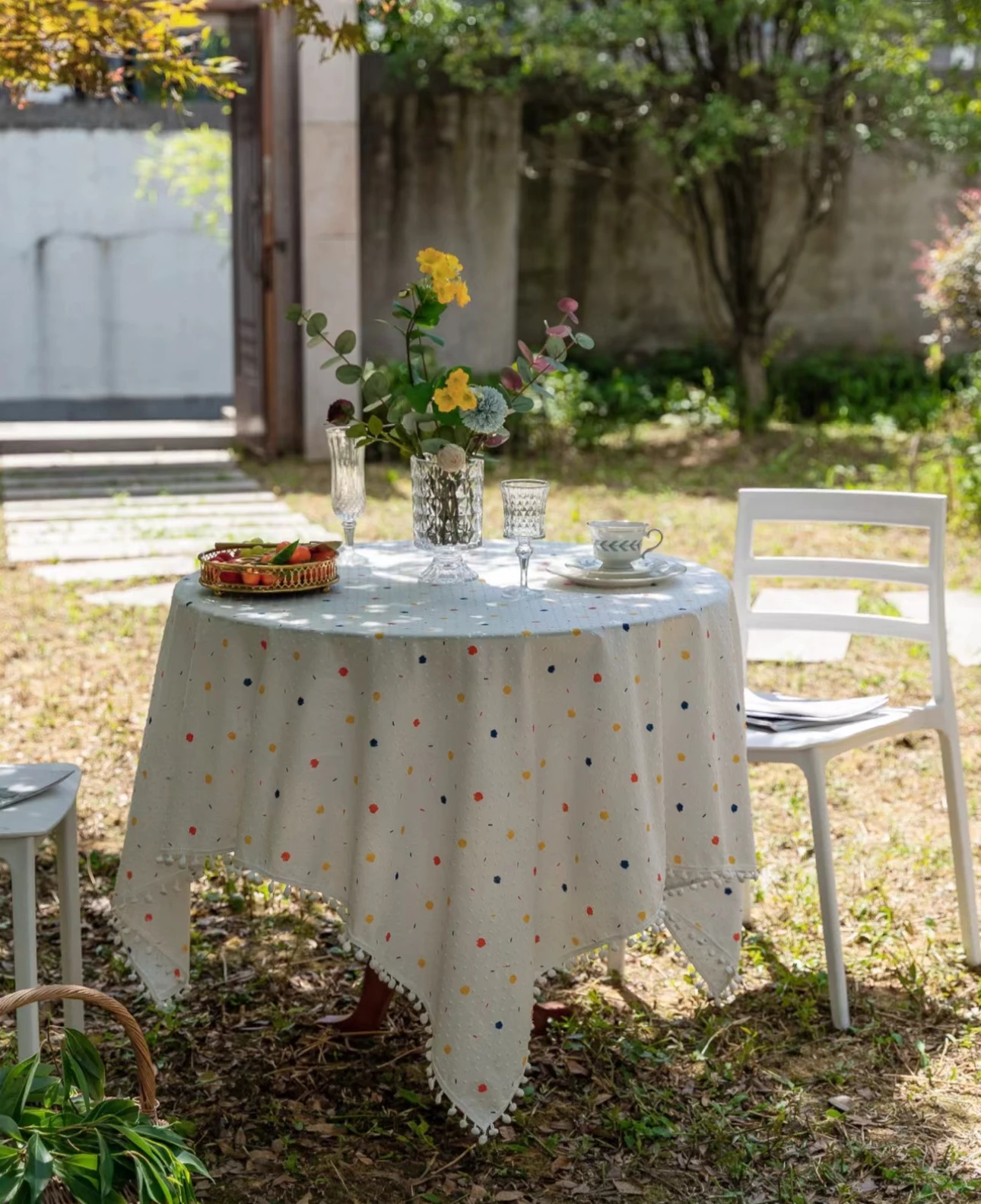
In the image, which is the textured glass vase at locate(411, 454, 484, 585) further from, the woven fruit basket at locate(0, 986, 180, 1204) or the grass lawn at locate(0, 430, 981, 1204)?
the woven fruit basket at locate(0, 986, 180, 1204)

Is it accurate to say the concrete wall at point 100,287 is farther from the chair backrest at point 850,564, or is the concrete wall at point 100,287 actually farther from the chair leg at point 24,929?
the chair leg at point 24,929

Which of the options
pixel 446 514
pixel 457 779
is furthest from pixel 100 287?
pixel 457 779

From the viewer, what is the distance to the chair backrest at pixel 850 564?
3055 millimetres

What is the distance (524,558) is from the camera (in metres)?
2.63

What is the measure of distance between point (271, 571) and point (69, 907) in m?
0.68

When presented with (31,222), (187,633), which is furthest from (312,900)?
(31,222)

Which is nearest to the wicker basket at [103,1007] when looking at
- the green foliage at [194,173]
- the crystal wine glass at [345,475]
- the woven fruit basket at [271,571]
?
the woven fruit basket at [271,571]

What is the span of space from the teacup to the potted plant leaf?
49.6 inches

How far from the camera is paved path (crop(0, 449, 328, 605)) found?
643 cm

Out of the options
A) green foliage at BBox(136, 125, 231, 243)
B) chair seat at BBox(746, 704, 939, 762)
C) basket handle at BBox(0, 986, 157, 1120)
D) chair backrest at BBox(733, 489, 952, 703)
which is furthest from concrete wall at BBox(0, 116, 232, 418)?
basket handle at BBox(0, 986, 157, 1120)

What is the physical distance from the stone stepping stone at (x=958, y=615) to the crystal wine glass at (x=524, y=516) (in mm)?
2681

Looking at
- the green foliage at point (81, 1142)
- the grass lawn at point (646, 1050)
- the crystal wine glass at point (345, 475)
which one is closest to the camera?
the green foliage at point (81, 1142)

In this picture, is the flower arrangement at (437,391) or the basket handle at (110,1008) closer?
the basket handle at (110,1008)

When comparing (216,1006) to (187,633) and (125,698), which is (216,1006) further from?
(125,698)
